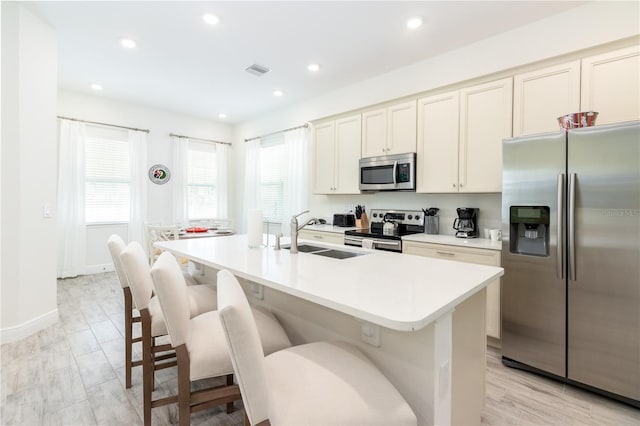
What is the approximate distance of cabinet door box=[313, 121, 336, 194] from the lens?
4359 mm

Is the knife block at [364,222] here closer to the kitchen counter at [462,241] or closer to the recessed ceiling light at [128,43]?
the kitchen counter at [462,241]

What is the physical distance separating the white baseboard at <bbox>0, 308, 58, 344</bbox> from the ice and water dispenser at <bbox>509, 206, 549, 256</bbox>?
421cm

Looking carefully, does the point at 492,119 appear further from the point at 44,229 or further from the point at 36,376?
the point at 44,229

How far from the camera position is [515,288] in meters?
2.38

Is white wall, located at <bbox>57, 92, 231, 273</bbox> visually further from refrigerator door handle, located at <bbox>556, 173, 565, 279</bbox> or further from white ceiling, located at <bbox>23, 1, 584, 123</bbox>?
refrigerator door handle, located at <bbox>556, 173, 565, 279</bbox>

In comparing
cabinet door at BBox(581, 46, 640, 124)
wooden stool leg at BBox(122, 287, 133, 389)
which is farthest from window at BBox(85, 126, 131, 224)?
cabinet door at BBox(581, 46, 640, 124)

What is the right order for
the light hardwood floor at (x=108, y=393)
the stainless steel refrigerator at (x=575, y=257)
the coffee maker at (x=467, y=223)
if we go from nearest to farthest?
the light hardwood floor at (x=108, y=393) → the stainless steel refrigerator at (x=575, y=257) → the coffee maker at (x=467, y=223)

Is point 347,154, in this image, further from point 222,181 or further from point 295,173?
point 222,181

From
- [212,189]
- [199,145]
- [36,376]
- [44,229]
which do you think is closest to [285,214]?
[212,189]

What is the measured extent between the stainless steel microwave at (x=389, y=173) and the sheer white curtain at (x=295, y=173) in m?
1.28

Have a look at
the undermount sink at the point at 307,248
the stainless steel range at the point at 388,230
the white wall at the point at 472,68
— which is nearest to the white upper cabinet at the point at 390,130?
the white wall at the point at 472,68

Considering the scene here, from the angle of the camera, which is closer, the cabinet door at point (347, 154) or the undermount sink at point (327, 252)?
the undermount sink at point (327, 252)

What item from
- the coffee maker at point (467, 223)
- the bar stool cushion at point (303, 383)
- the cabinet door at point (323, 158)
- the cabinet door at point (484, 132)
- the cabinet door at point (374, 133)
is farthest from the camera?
the cabinet door at point (323, 158)

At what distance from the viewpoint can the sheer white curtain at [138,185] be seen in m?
5.22
